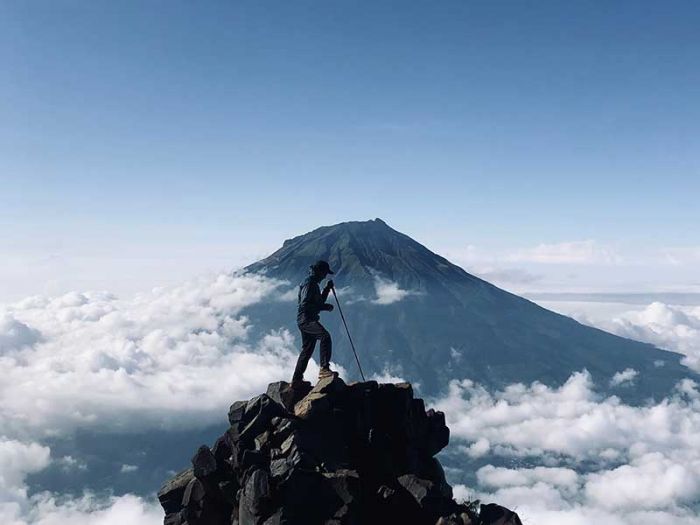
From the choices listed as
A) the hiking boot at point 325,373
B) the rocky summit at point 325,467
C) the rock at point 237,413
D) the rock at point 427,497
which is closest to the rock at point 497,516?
the rocky summit at point 325,467

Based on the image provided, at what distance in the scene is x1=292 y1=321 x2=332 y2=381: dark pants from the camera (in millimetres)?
27609

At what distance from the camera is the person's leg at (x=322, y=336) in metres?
27.5

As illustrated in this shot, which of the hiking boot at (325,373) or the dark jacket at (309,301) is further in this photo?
the dark jacket at (309,301)

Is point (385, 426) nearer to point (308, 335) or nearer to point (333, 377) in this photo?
point (333, 377)

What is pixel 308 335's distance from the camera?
28.1 meters

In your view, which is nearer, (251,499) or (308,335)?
(251,499)

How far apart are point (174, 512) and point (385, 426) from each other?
10104 millimetres

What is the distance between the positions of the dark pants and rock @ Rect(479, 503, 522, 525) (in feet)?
31.9

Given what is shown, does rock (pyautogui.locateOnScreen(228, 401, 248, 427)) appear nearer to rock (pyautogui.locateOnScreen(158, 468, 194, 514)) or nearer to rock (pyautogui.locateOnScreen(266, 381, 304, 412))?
rock (pyautogui.locateOnScreen(266, 381, 304, 412))

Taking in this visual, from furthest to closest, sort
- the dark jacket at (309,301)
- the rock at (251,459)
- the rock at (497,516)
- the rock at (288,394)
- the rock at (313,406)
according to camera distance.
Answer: the dark jacket at (309,301) → the rock at (288,394) → the rock at (313,406) → the rock at (251,459) → the rock at (497,516)

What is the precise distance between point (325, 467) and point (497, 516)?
7.02 meters

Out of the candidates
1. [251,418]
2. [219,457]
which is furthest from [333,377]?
[219,457]

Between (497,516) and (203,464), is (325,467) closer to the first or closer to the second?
(203,464)

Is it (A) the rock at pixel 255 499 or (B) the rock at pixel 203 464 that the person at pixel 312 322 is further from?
(A) the rock at pixel 255 499
